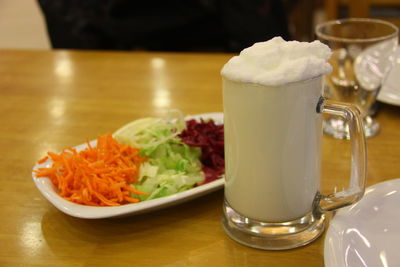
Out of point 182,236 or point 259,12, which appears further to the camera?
point 259,12

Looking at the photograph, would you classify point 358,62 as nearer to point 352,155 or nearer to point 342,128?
point 342,128

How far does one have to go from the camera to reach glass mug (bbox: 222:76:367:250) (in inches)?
20.7

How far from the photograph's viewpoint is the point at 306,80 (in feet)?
1.70

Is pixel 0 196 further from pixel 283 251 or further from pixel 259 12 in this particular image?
pixel 259 12

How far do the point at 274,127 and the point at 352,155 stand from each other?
117 mm

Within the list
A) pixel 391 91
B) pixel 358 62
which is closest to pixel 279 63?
pixel 358 62

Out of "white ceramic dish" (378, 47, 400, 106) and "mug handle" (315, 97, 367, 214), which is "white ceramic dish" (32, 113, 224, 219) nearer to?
"mug handle" (315, 97, 367, 214)

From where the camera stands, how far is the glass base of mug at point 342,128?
87 centimetres

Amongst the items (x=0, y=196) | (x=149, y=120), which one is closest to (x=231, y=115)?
(x=149, y=120)

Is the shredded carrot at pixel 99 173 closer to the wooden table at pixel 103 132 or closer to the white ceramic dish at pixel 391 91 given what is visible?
the wooden table at pixel 103 132

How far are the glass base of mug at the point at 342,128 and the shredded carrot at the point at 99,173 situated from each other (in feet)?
1.20

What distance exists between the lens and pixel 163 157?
0.74m

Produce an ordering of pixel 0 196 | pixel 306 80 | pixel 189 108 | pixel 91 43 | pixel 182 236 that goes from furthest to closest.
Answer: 1. pixel 91 43
2. pixel 189 108
3. pixel 0 196
4. pixel 182 236
5. pixel 306 80

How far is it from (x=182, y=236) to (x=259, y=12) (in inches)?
51.0
